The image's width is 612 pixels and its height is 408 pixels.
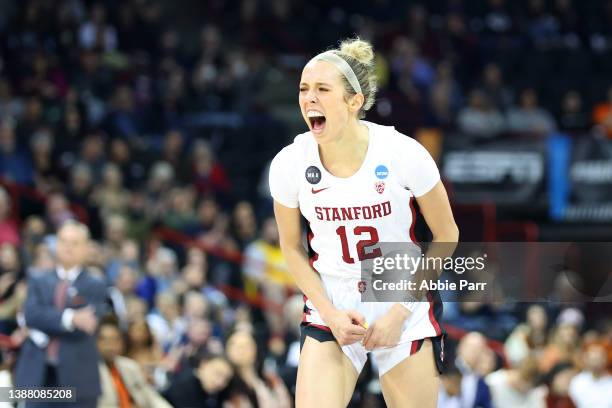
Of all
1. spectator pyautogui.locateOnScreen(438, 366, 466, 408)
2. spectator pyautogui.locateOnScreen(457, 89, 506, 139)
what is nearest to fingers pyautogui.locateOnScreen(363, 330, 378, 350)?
spectator pyautogui.locateOnScreen(438, 366, 466, 408)

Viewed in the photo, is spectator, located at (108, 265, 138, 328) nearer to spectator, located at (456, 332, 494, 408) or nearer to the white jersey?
spectator, located at (456, 332, 494, 408)

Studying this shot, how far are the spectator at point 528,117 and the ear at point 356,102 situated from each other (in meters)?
11.2

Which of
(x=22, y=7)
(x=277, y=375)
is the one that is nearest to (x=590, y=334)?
(x=277, y=375)

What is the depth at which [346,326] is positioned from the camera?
17.7 feet

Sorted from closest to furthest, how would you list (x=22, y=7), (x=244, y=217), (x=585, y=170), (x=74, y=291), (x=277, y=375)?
1. (x=74, y=291)
2. (x=277, y=375)
3. (x=244, y=217)
4. (x=585, y=170)
5. (x=22, y=7)

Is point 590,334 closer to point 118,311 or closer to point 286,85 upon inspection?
point 118,311

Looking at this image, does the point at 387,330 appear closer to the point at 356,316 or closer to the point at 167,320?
the point at 356,316

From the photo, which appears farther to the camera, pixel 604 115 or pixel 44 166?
pixel 604 115

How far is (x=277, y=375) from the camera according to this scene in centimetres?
983

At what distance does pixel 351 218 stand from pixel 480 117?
1118 cm

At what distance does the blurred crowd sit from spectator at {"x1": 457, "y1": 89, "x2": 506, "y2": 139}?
0.03m

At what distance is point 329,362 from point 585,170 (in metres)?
9.77

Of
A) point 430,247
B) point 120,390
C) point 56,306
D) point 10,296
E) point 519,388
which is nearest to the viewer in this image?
point 430,247

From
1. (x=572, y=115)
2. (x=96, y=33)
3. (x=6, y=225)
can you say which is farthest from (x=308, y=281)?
(x=572, y=115)
